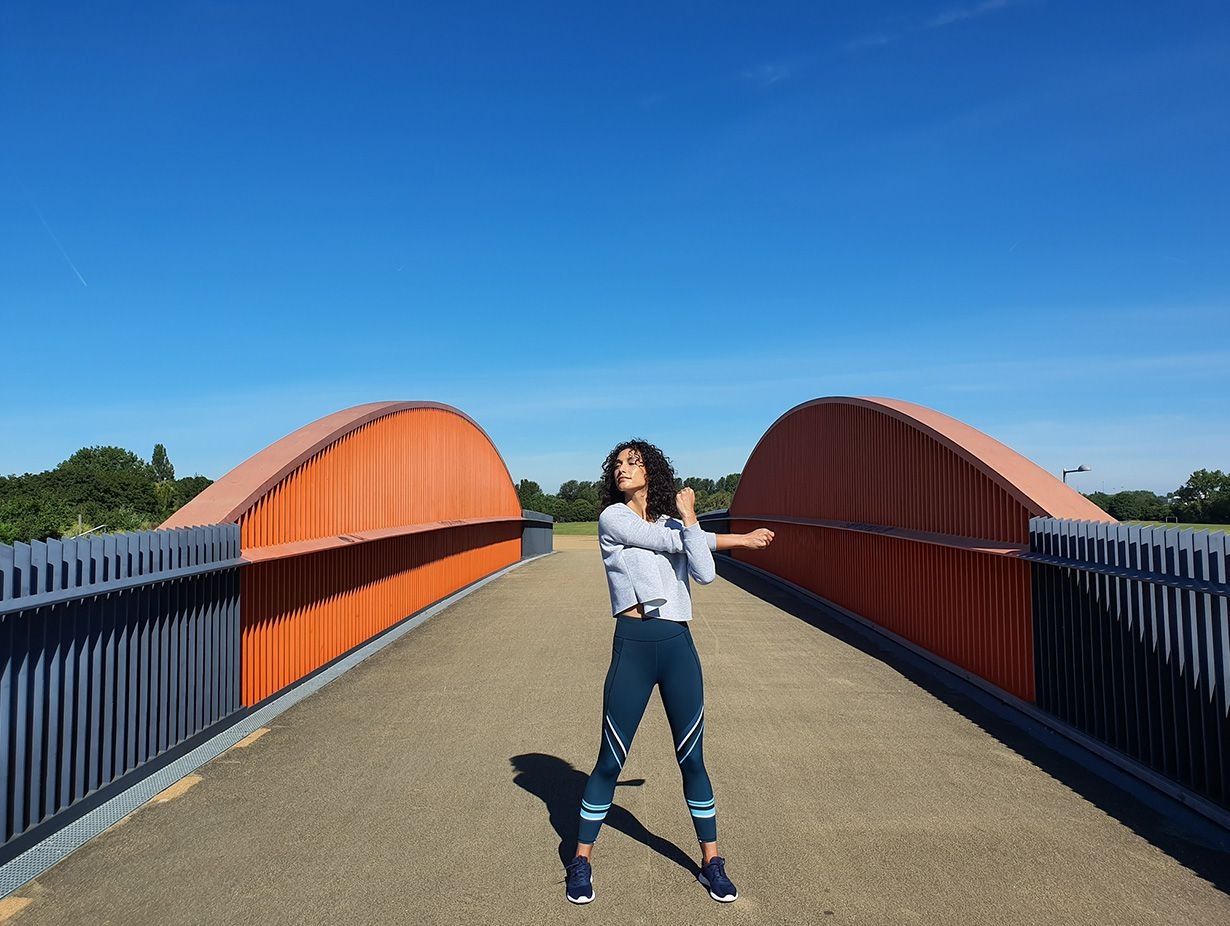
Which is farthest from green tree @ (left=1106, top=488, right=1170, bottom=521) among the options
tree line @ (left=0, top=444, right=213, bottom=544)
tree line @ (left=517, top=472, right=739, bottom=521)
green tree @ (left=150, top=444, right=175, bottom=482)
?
green tree @ (left=150, top=444, right=175, bottom=482)

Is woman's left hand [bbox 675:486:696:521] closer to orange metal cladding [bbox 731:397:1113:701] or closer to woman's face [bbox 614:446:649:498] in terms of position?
woman's face [bbox 614:446:649:498]

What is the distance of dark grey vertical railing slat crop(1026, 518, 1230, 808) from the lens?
4242 millimetres

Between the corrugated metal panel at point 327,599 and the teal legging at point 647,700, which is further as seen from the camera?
the corrugated metal panel at point 327,599

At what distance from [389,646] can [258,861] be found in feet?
19.2

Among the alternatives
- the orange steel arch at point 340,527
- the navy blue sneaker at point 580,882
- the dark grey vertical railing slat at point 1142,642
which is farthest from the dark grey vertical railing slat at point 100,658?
the dark grey vertical railing slat at point 1142,642

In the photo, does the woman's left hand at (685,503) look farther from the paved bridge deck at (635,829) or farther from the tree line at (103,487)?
the tree line at (103,487)

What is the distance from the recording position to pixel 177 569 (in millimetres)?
5137

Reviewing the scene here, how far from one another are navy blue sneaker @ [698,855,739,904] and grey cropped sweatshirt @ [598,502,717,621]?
1055 millimetres

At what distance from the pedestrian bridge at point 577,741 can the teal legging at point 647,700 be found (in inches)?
15.5

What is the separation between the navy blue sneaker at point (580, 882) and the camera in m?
3.35

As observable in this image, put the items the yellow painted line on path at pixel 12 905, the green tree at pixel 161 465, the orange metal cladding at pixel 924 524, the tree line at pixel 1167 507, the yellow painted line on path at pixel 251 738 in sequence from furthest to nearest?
the green tree at pixel 161 465 → the tree line at pixel 1167 507 → the orange metal cladding at pixel 924 524 → the yellow painted line on path at pixel 251 738 → the yellow painted line on path at pixel 12 905

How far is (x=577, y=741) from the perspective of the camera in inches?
223

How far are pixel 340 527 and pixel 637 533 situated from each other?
649 cm

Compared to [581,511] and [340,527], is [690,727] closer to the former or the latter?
[340,527]
